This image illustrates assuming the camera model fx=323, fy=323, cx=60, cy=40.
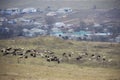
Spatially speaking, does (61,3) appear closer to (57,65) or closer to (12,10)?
(12,10)

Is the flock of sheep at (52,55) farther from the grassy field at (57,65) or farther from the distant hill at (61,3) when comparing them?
the distant hill at (61,3)

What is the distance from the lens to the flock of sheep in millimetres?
8750

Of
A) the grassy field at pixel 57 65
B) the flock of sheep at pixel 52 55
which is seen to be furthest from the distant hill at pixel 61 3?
the flock of sheep at pixel 52 55

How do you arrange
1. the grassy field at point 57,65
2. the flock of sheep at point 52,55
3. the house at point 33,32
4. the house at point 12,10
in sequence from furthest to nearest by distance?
the house at point 12,10 < the house at point 33,32 < the flock of sheep at point 52,55 < the grassy field at point 57,65

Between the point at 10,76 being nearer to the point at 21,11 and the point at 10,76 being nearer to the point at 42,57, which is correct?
the point at 42,57

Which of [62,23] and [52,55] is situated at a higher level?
[62,23]

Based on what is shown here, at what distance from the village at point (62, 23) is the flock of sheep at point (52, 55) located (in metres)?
0.45

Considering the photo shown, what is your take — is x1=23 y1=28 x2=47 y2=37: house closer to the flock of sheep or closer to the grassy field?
the grassy field

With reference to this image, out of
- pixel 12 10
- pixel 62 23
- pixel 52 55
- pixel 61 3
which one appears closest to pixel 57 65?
pixel 52 55

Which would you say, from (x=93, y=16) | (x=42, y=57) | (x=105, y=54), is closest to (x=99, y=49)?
(x=105, y=54)

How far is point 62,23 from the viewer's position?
916 centimetres

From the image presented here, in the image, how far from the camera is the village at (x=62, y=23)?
8938 millimetres

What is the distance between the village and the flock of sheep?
449 millimetres

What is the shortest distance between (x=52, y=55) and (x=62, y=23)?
0.95m
